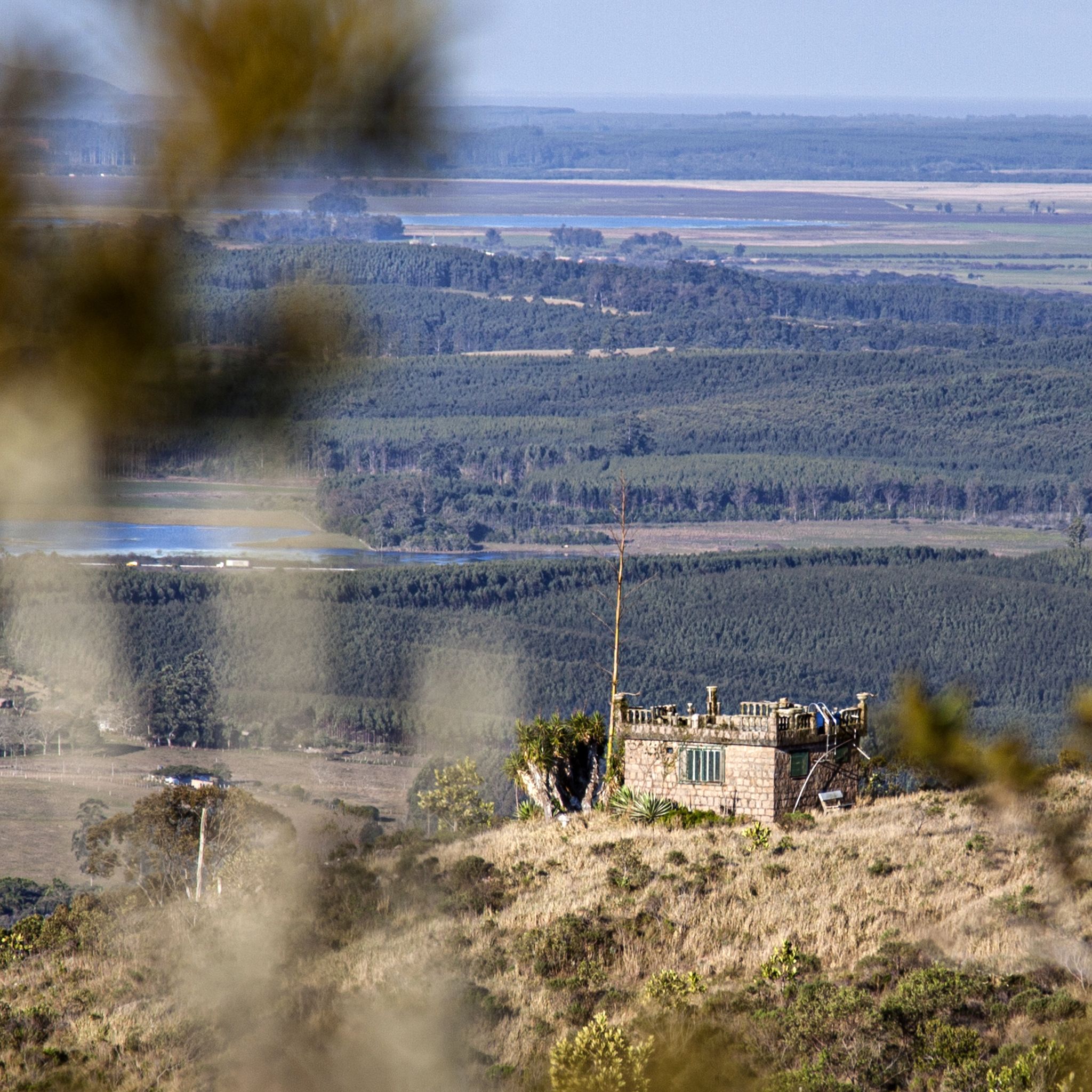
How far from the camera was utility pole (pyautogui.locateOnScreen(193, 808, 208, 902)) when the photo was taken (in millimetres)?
17922

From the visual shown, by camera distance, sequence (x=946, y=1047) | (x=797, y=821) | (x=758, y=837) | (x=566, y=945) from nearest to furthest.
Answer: (x=946, y=1047) → (x=566, y=945) → (x=758, y=837) → (x=797, y=821)

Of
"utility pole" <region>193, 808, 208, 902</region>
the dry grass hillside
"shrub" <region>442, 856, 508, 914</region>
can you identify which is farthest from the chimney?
"utility pole" <region>193, 808, 208, 902</region>

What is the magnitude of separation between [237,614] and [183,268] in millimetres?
119255

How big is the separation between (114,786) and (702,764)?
33974 millimetres

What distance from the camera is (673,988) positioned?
67.1 ft

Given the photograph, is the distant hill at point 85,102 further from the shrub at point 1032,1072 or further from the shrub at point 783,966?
the shrub at point 783,966

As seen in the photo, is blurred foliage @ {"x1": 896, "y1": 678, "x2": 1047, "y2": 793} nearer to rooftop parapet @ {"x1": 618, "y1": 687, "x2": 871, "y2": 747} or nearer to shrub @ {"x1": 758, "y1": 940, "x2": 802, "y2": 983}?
shrub @ {"x1": 758, "y1": 940, "x2": 802, "y2": 983}

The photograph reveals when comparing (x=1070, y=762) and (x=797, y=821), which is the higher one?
(x=1070, y=762)

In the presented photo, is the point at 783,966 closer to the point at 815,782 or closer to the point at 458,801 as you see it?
the point at 815,782

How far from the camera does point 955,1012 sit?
1794 centimetres

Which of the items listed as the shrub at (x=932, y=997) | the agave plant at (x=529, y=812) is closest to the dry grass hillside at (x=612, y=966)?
the shrub at (x=932, y=997)

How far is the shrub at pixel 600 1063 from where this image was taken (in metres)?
12.8

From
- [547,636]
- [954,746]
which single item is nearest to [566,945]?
[954,746]

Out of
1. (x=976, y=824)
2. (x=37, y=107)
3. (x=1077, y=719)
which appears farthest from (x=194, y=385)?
(x=976, y=824)
